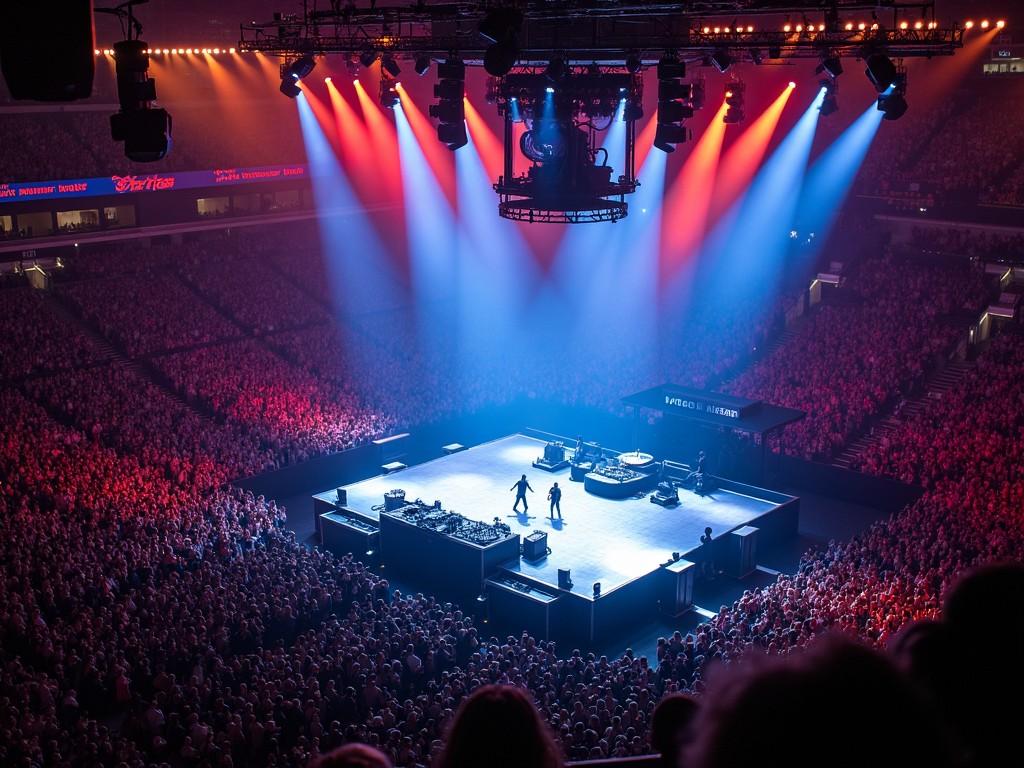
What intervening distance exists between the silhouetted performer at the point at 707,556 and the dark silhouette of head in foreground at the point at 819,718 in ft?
59.2

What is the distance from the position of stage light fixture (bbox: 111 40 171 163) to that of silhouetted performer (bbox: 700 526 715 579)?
12698 millimetres

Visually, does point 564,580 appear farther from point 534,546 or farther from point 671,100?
point 671,100

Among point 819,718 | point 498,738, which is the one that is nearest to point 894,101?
point 498,738

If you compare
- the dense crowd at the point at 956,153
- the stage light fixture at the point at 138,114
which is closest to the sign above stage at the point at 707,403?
the dense crowd at the point at 956,153

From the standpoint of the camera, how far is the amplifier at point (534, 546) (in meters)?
19.0

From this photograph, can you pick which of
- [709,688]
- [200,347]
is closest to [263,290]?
[200,347]

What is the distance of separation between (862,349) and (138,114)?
21.8 metres

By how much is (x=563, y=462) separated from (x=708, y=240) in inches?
684

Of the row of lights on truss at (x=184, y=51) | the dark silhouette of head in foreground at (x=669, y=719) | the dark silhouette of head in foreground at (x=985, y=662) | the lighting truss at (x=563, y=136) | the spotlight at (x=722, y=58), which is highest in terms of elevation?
the row of lights on truss at (x=184, y=51)

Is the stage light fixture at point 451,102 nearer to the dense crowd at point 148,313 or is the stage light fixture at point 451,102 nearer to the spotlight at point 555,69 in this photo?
the spotlight at point 555,69

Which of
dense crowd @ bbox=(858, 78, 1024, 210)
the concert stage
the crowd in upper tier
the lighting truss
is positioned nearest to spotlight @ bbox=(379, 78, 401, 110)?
the lighting truss

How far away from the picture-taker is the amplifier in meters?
19.0

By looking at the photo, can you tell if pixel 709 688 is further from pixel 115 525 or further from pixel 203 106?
pixel 203 106

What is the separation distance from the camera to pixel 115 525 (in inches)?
748
